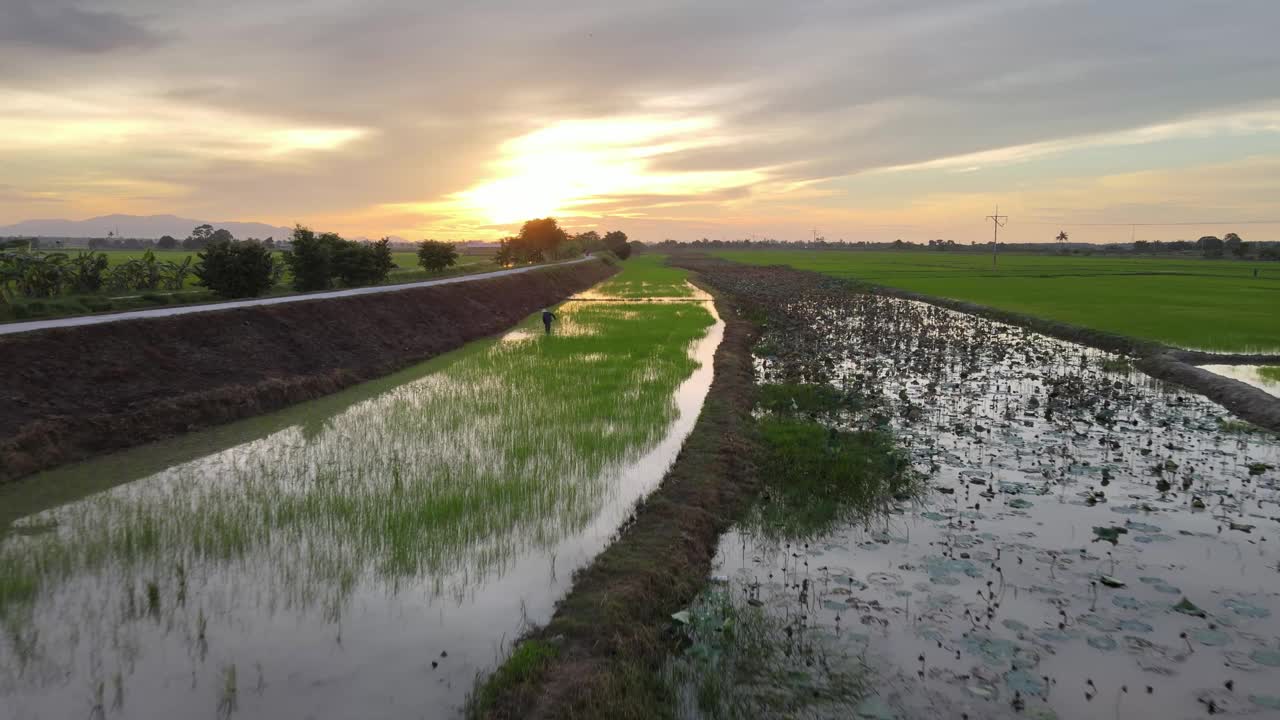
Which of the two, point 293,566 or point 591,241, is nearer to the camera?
point 293,566

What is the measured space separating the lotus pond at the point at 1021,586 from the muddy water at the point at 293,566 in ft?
6.14

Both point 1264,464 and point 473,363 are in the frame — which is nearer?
point 1264,464

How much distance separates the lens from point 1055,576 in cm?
617

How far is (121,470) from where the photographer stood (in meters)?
9.20

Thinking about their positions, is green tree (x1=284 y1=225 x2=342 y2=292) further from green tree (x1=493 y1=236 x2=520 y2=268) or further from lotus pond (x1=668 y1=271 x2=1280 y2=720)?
green tree (x1=493 y1=236 x2=520 y2=268)

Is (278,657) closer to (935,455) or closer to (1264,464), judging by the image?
(935,455)

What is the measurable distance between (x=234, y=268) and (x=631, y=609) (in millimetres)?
22540

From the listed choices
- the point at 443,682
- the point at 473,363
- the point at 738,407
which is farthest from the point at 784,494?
the point at 473,363

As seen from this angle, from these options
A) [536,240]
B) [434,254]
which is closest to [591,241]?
[536,240]

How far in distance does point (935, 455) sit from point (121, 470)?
11.9 meters

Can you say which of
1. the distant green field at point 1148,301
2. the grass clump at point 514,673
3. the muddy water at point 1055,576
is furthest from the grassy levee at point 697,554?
the distant green field at point 1148,301

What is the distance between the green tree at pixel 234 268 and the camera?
2230 centimetres

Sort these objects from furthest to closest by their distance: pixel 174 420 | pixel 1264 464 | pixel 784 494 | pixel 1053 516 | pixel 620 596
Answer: pixel 174 420 → pixel 1264 464 → pixel 784 494 → pixel 1053 516 → pixel 620 596

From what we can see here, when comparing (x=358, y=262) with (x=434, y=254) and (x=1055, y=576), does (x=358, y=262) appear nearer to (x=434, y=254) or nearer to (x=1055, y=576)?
(x=434, y=254)
